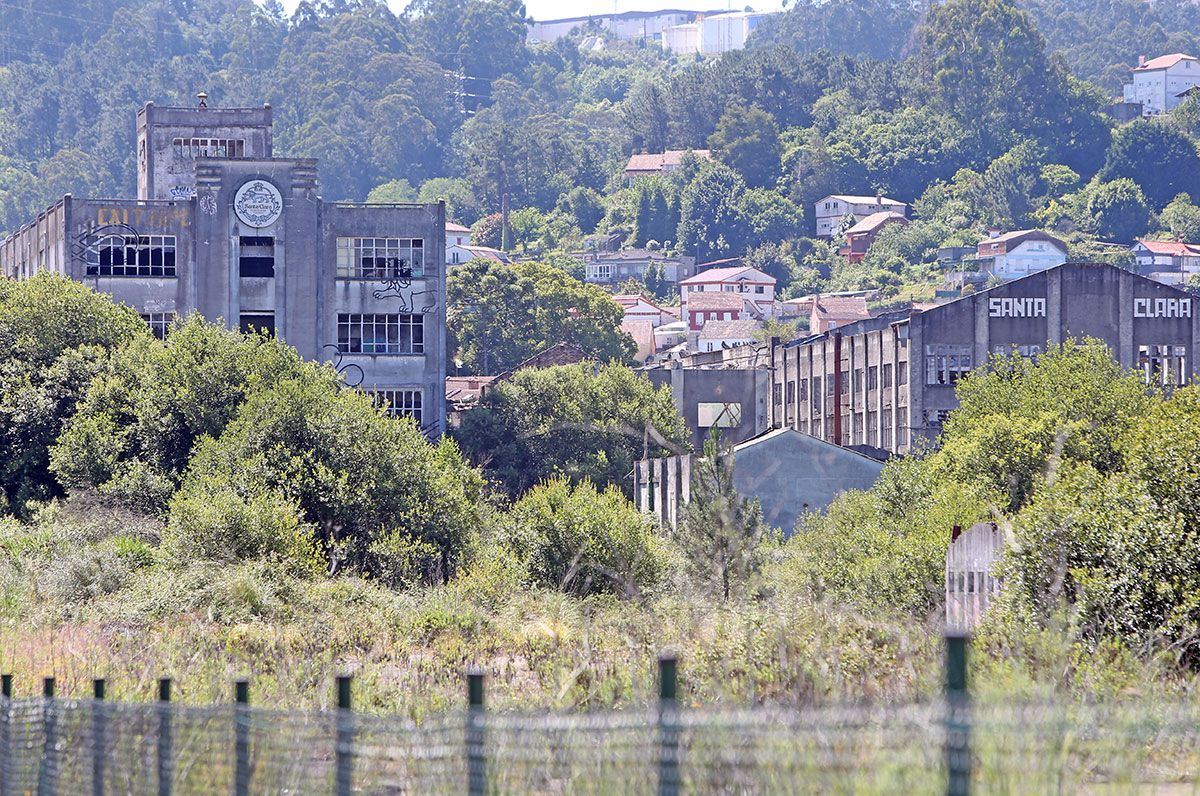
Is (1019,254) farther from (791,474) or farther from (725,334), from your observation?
(791,474)

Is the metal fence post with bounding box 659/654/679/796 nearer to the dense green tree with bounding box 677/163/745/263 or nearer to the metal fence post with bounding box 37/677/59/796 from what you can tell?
the metal fence post with bounding box 37/677/59/796

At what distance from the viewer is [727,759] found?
26.7 feet

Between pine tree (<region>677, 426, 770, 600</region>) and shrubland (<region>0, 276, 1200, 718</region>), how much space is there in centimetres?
13

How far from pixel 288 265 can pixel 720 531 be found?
38.4m

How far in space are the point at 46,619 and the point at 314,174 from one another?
4697cm

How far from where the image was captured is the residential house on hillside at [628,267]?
616ft

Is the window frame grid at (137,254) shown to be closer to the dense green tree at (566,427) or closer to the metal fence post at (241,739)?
the dense green tree at (566,427)

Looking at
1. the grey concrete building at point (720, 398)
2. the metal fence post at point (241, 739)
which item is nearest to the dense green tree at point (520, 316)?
the grey concrete building at point (720, 398)

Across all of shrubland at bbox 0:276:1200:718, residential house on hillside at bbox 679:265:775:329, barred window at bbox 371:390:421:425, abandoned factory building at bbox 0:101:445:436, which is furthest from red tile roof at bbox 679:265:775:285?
shrubland at bbox 0:276:1200:718

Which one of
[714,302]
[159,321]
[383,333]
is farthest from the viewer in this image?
[714,302]

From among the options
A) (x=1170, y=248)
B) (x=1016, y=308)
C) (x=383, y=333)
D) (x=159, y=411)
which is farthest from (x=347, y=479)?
(x=1170, y=248)

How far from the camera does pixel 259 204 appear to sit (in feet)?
239

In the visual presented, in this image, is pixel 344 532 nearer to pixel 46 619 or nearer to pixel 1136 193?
pixel 46 619

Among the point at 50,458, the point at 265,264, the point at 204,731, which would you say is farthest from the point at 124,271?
the point at 204,731
